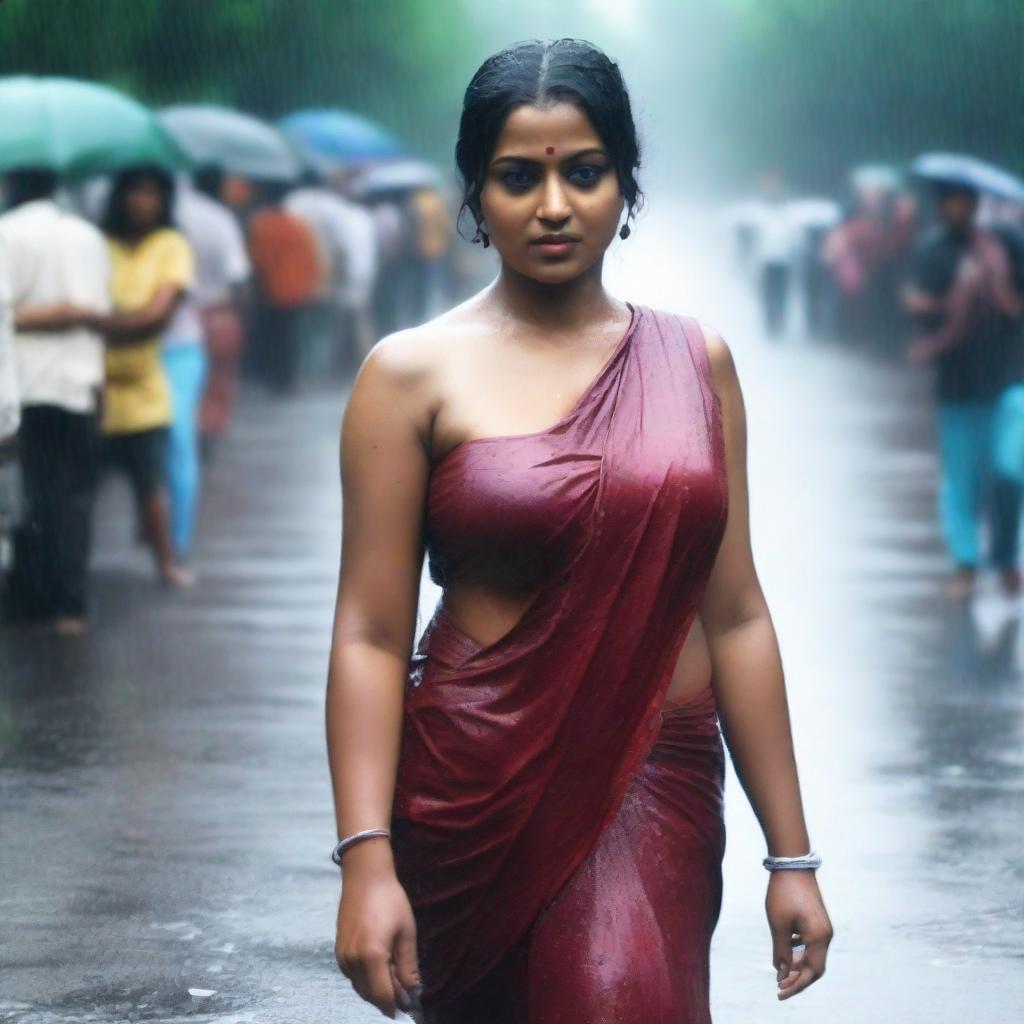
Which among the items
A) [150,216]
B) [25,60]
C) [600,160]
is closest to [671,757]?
[600,160]

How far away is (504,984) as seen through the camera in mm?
3479

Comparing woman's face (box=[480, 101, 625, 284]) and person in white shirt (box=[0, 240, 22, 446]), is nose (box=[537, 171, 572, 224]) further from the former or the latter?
person in white shirt (box=[0, 240, 22, 446])

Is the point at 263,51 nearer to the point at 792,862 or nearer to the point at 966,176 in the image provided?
the point at 966,176

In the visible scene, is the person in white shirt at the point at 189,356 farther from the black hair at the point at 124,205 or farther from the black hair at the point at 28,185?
the black hair at the point at 28,185

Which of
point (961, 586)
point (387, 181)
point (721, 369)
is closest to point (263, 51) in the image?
point (387, 181)

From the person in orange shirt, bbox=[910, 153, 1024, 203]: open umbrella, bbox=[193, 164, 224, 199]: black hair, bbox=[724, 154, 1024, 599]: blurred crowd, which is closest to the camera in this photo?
bbox=[724, 154, 1024, 599]: blurred crowd

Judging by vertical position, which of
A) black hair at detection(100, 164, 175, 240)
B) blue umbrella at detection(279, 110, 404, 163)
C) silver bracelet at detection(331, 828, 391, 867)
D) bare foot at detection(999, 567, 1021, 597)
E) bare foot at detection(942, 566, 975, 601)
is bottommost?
blue umbrella at detection(279, 110, 404, 163)

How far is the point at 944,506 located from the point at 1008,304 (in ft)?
3.22

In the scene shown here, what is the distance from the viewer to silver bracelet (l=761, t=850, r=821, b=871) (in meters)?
3.63

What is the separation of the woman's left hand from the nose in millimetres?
928

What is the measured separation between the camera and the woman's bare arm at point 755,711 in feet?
11.9

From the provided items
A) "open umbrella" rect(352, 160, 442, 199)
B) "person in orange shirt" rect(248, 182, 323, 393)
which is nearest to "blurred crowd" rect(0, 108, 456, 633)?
"person in orange shirt" rect(248, 182, 323, 393)

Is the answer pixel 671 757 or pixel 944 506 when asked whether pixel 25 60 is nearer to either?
pixel 944 506

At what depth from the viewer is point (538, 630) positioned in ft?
11.3
